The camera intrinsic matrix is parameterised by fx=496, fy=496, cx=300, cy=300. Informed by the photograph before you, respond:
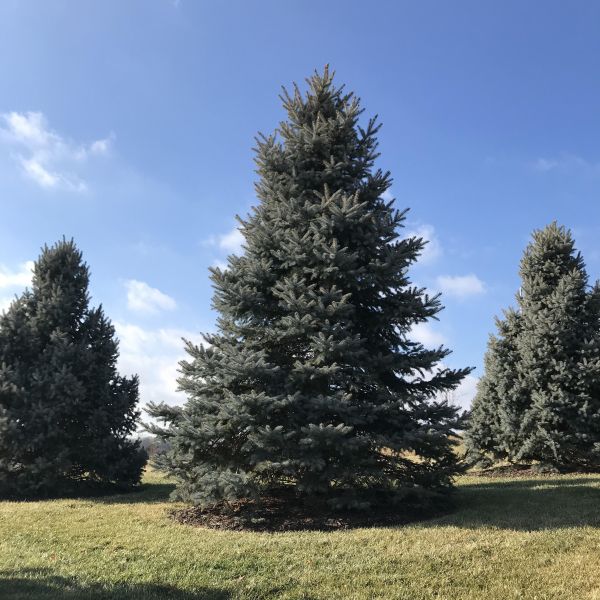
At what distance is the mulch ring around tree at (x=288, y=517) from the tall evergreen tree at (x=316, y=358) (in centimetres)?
38

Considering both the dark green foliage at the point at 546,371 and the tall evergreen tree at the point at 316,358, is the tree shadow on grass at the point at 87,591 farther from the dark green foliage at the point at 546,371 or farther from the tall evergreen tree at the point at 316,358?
the dark green foliage at the point at 546,371

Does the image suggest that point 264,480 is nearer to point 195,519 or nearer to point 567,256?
point 195,519

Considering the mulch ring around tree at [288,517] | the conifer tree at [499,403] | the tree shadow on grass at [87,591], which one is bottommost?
the tree shadow on grass at [87,591]

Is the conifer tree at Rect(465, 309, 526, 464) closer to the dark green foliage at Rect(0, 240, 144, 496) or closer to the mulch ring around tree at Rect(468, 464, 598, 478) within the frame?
the mulch ring around tree at Rect(468, 464, 598, 478)

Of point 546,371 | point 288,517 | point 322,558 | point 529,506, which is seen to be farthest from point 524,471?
point 322,558

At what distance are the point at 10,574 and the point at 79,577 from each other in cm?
97

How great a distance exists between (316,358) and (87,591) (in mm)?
5195

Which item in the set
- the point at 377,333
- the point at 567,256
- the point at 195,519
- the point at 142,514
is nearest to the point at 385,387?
the point at 377,333

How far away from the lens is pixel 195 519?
9719mm

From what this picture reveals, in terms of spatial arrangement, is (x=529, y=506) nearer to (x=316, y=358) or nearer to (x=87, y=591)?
(x=316, y=358)

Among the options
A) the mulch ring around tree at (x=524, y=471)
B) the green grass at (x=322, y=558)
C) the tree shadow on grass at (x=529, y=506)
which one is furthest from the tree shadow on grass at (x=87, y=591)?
the mulch ring around tree at (x=524, y=471)

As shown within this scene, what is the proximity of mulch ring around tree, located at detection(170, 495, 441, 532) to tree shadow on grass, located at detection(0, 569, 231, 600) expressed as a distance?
10.6ft

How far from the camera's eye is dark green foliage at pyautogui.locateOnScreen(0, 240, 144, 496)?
14.0 m

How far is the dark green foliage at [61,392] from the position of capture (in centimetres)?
1405
